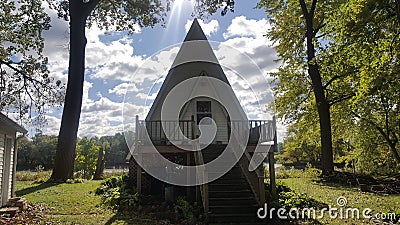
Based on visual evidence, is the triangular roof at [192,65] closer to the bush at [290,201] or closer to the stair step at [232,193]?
the bush at [290,201]

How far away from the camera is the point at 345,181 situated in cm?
1474

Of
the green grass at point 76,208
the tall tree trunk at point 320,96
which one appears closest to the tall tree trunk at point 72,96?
the green grass at point 76,208

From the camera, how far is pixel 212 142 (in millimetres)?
13945

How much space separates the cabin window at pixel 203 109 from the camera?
48.6ft

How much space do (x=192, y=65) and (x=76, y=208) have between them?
902 centimetres

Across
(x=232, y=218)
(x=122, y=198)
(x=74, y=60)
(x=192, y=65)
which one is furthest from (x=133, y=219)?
(x=74, y=60)

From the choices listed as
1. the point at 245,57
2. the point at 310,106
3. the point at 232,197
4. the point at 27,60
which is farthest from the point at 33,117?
the point at 310,106

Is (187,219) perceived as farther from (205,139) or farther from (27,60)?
(27,60)

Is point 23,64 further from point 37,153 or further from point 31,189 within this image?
point 37,153

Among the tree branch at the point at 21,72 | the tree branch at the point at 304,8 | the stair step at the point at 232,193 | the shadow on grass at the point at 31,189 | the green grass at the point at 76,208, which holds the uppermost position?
the tree branch at the point at 304,8

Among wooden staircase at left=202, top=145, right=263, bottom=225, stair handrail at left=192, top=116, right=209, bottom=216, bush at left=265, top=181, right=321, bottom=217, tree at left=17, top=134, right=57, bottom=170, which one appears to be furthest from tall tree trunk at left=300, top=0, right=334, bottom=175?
tree at left=17, top=134, right=57, bottom=170

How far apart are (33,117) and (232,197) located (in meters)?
13.7

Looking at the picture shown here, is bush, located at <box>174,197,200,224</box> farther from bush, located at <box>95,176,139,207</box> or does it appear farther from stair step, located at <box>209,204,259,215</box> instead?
bush, located at <box>95,176,139,207</box>

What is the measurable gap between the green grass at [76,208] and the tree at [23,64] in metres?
6.63
